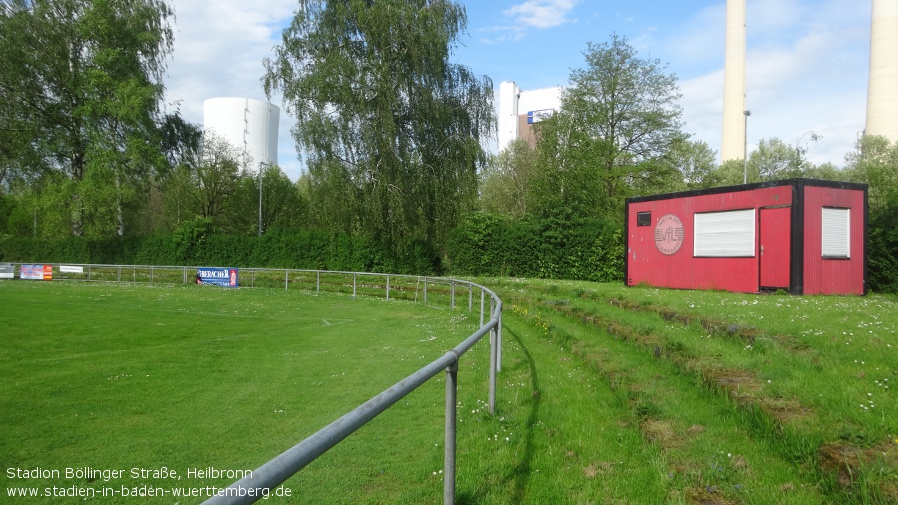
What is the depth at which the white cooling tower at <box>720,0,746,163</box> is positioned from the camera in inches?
2381

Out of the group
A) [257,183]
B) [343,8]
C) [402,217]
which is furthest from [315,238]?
[257,183]

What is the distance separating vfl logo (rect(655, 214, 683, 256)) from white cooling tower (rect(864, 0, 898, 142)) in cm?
4616

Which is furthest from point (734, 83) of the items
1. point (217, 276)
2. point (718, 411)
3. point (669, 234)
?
point (718, 411)

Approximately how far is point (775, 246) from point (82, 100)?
37.9 metres

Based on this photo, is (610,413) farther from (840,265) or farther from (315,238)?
(315,238)

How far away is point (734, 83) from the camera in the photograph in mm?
61812

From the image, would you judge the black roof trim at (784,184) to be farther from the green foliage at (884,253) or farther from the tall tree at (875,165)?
the tall tree at (875,165)

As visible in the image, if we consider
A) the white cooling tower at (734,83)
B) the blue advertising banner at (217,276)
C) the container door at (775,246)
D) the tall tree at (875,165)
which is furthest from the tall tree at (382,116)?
the white cooling tower at (734,83)

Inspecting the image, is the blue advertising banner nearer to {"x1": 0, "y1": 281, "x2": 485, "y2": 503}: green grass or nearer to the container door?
{"x1": 0, "y1": 281, "x2": 485, "y2": 503}: green grass

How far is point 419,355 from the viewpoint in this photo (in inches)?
375

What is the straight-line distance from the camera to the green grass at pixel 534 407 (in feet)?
13.4

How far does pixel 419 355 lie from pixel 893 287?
19.9m

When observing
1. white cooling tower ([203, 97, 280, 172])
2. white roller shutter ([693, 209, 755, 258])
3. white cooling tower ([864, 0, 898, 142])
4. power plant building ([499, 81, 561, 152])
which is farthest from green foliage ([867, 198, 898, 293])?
power plant building ([499, 81, 561, 152])

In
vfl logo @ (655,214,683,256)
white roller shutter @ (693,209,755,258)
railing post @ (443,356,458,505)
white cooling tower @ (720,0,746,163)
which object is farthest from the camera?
white cooling tower @ (720,0,746,163)
